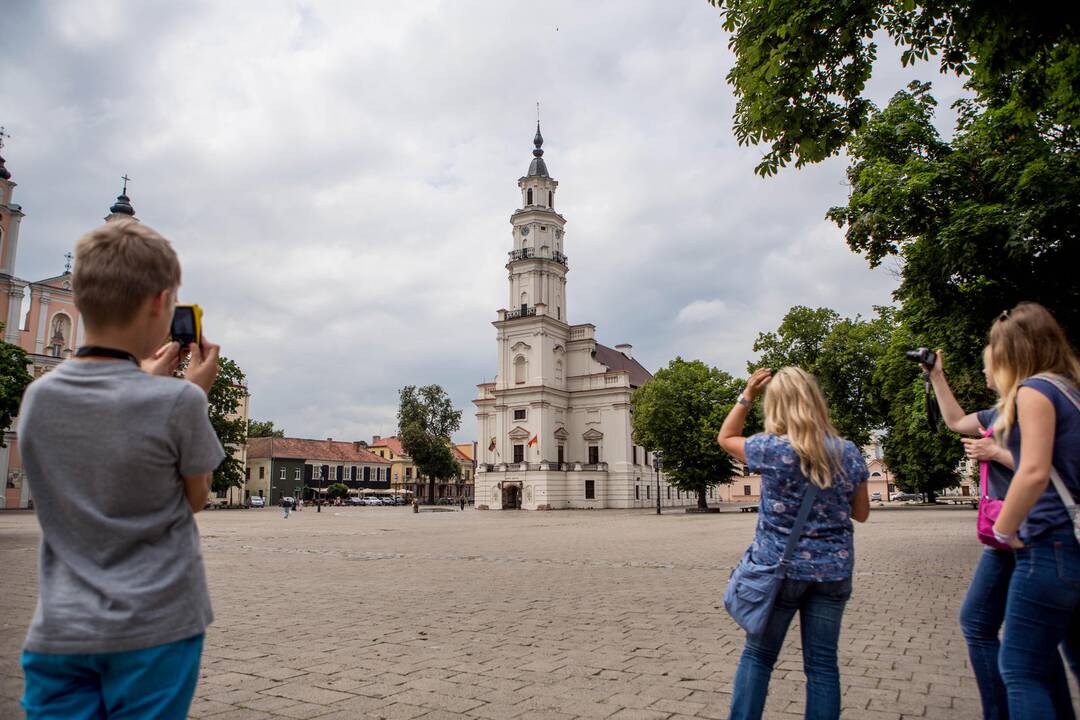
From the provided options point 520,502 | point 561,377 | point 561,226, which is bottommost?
point 520,502

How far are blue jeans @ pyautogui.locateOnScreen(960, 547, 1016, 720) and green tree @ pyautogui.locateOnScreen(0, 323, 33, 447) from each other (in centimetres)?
2578

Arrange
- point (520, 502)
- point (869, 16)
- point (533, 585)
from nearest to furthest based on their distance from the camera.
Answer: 1. point (869, 16)
2. point (533, 585)
3. point (520, 502)

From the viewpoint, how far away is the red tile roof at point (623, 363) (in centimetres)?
7516

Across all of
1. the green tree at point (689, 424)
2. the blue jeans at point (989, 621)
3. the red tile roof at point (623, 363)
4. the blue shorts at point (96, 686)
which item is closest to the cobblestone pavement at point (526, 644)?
the blue jeans at point (989, 621)

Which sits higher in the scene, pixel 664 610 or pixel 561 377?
pixel 561 377

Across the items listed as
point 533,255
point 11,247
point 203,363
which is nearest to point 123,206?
point 11,247

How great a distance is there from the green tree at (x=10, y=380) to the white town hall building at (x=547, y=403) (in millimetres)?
Answer: 41804

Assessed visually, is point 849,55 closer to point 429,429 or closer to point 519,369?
point 519,369

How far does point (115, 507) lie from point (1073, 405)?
3396mm

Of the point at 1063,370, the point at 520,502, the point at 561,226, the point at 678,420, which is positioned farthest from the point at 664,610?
the point at 561,226

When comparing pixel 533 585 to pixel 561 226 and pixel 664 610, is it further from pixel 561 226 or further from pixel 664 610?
pixel 561 226

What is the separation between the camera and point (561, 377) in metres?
68.4

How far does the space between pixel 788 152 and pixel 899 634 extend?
5505mm

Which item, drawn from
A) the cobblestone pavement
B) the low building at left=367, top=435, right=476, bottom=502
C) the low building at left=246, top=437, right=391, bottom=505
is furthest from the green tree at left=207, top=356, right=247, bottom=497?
the low building at left=367, top=435, right=476, bottom=502
